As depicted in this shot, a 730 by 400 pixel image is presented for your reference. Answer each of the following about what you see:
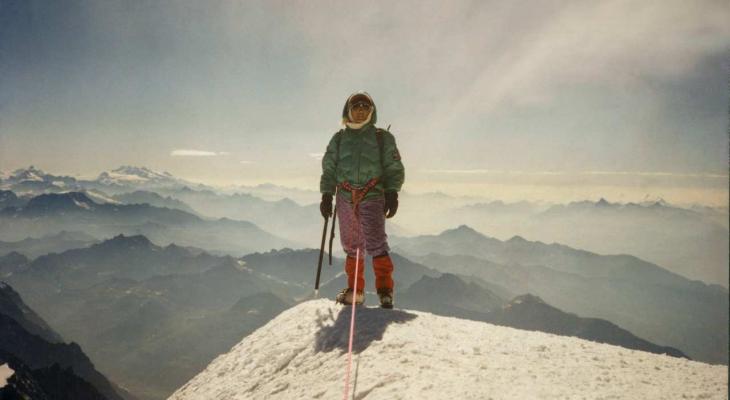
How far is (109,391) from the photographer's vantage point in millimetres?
190375

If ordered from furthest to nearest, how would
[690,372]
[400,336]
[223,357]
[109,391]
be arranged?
[109,391], [223,357], [400,336], [690,372]

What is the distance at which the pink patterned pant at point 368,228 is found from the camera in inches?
257

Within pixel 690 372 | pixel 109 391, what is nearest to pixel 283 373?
pixel 690 372

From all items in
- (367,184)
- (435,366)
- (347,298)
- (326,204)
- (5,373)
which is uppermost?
(367,184)

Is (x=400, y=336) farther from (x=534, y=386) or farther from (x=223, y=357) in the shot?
(x=223, y=357)

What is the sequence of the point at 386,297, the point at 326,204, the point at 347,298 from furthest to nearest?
the point at 326,204 → the point at 386,297 → the point at 347,298

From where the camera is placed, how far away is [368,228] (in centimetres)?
654

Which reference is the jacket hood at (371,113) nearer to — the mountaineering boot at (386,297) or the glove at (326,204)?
the glove at (326,204)

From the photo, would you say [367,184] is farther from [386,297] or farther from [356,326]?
[356,326]

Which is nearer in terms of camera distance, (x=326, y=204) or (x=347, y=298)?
(x=347, y=298)

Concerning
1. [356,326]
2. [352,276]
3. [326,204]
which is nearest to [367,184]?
[326,204]

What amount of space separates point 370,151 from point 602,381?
15.3ft

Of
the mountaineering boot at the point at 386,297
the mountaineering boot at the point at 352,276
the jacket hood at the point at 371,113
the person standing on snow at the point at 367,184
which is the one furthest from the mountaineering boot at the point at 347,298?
the jacket hood at the point at 371,113

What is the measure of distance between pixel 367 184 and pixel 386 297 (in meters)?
2.19
